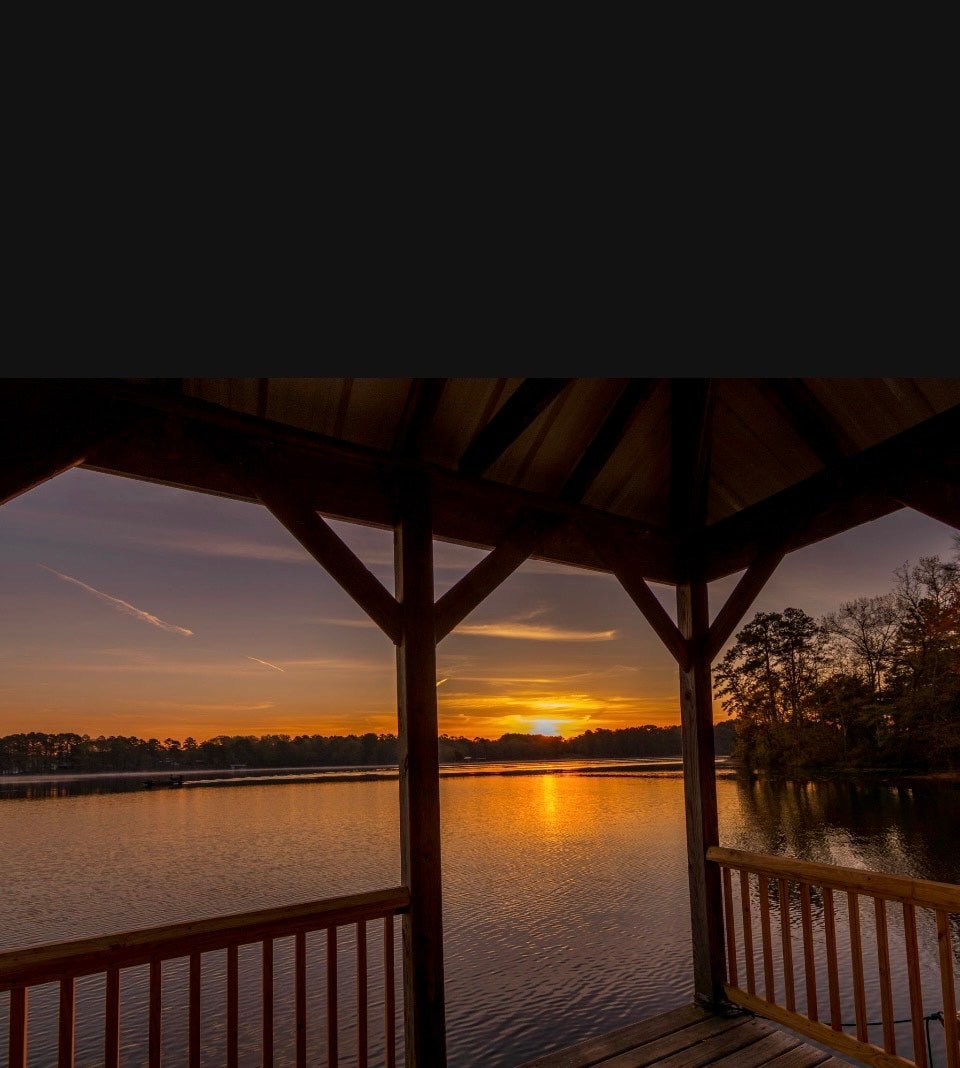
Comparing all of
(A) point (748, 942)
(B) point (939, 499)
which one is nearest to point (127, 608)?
(A) point (748, 942)

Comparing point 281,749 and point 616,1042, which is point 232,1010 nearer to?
point 616,1042

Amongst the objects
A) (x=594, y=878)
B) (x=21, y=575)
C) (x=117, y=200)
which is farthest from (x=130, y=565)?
(x=117, y=200)

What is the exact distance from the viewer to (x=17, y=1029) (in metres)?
2.12

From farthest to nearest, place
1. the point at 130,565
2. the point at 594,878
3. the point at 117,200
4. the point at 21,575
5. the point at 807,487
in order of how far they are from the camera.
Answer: the point at 130,565 < the point at 21,575 < the point at 594,878 < the point at 807,487 < the point at 117,200

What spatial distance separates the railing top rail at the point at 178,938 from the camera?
7.03 ft

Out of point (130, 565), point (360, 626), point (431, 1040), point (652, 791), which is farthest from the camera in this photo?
point (652, 791)

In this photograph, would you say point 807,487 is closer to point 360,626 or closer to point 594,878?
point 594,878

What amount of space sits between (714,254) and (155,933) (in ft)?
8.84

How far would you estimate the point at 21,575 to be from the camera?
2167 centimetres

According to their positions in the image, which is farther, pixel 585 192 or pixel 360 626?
pixel 360 626

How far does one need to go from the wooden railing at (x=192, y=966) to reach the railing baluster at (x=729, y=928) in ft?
6.32

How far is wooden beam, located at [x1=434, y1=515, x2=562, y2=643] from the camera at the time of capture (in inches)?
125

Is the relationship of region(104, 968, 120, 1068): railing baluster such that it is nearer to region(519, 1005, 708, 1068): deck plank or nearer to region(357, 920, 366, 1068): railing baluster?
region(357, 920, 366, 1068): railing baluster

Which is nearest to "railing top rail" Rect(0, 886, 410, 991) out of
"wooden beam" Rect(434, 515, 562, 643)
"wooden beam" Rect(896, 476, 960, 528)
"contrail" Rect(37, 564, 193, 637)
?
"wooden beam" Rect(434, 515, 562, 643)
